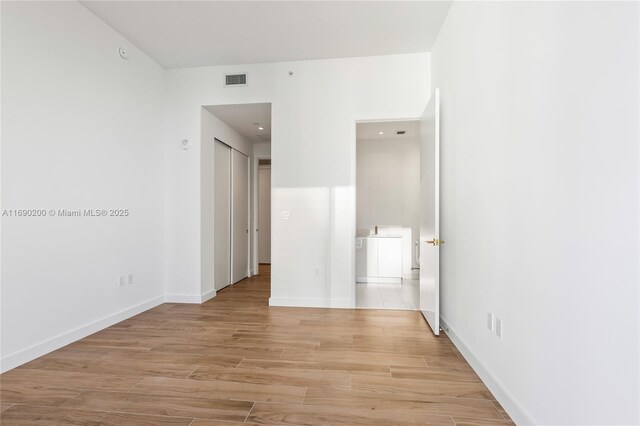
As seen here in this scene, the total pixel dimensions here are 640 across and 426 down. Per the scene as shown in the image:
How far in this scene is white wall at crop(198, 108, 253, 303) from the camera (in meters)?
3.78

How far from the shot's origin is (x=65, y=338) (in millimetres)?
2498

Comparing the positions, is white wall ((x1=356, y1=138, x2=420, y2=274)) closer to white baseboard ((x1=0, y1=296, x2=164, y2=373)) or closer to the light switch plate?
the light switch plate

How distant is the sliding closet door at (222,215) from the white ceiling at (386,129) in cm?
217

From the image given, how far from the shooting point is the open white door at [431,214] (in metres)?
2.67

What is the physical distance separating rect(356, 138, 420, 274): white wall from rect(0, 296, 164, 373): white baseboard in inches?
158

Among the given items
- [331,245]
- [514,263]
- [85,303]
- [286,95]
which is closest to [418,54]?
[286,95]

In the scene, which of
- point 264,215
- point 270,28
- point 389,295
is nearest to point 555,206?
point 270,28

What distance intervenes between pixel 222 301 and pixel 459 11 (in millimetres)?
4005

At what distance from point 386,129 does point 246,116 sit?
2347 millimetres

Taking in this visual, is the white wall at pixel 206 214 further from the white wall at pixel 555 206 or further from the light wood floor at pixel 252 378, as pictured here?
the white wall at pixel 555 206

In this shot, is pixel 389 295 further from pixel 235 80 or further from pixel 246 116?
pixel 235 80

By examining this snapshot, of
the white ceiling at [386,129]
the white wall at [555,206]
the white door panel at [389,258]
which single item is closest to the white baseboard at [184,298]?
the white door panel at [389,258]

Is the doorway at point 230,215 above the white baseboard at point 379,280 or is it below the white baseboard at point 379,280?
above

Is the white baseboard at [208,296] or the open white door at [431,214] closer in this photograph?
the open white door at [431,214]
